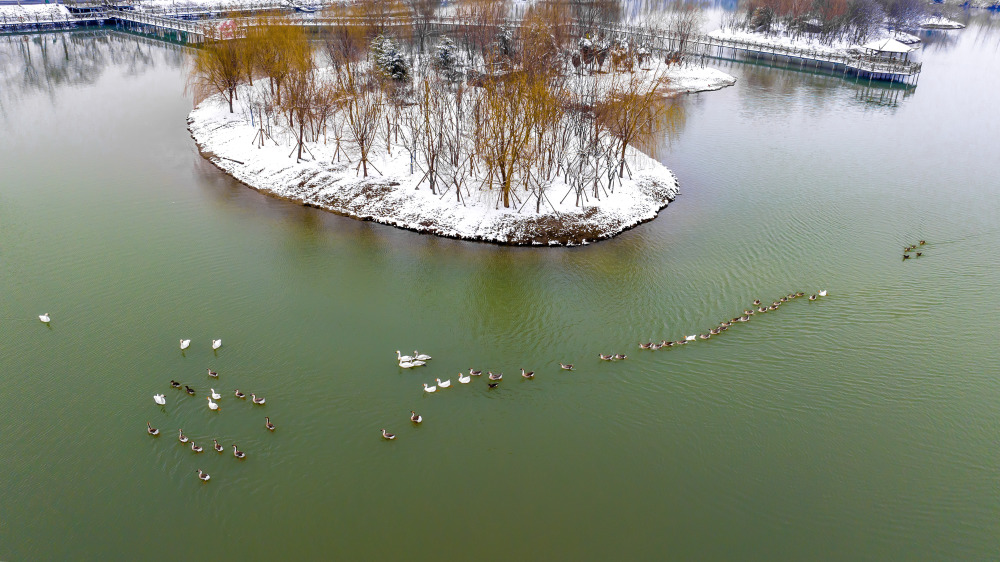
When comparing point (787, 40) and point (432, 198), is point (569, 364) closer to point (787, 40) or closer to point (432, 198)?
point (432, 198)

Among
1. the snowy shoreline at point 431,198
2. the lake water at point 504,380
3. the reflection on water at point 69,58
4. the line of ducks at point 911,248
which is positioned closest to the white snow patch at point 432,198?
the snowy shoreline at point 431,198

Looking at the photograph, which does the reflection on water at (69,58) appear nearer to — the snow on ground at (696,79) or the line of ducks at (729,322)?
the line of ducks at (729,322)

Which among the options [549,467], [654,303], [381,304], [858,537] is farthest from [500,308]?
[858,537]

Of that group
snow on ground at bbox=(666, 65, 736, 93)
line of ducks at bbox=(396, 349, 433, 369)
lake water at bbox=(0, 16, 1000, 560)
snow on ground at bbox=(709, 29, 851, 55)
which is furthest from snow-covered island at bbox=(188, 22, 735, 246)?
snow on ground at bbox=(709, 29, 851, 55)

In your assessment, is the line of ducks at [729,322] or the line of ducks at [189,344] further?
the line of ducks at [729,322]

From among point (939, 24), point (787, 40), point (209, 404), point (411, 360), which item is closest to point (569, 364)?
point (411, 360)
